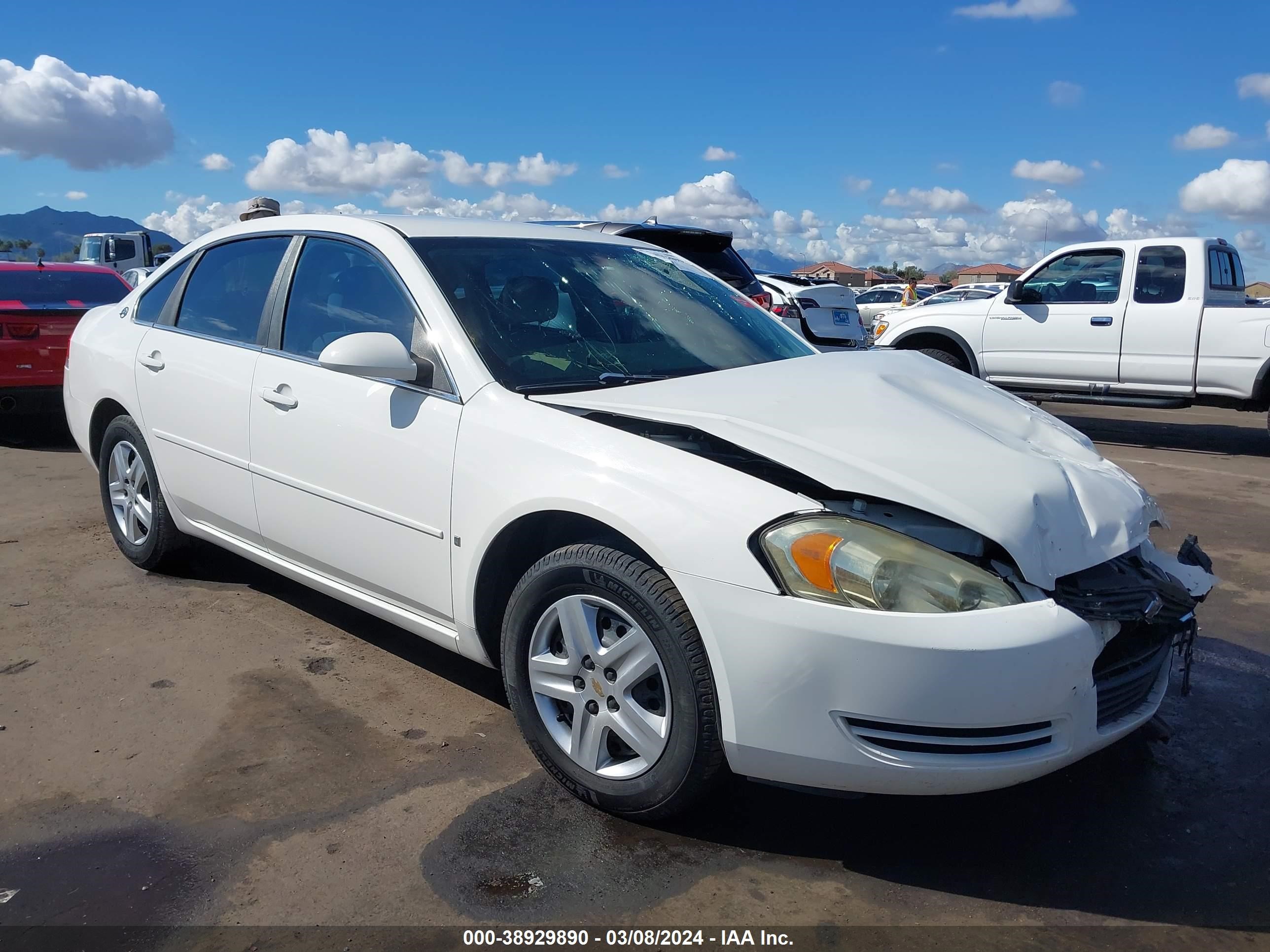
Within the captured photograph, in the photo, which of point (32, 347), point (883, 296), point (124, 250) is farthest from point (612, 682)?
point (883, 296)

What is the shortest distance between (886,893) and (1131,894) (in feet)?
1.90

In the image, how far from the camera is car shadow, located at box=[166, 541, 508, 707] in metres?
3.60

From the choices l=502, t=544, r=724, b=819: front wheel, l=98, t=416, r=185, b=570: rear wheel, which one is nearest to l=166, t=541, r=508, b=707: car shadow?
l=98, t=416, r=185, b=570: rear wheel

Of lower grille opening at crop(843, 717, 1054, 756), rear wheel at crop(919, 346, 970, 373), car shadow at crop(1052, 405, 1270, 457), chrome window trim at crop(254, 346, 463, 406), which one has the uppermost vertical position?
chrome window trim at crop(254, 346, 463, 406)

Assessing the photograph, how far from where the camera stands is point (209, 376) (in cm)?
385

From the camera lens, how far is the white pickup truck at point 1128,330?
8.67 metres

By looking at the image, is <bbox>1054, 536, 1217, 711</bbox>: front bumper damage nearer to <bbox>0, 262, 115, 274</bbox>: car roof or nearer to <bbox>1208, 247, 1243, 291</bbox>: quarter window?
<bbox>1208, 247, 1243, 291</bbox>: quarter window

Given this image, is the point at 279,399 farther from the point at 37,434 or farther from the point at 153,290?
the point at 37,434

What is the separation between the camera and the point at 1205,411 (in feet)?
40.1

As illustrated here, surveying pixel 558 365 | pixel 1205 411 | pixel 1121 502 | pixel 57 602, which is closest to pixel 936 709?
pixel 1121 502

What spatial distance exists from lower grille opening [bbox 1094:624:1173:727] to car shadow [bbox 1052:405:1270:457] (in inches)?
257

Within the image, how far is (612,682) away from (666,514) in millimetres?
483

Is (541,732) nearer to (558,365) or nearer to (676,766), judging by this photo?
(676,766)

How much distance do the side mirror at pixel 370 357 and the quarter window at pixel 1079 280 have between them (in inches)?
321
